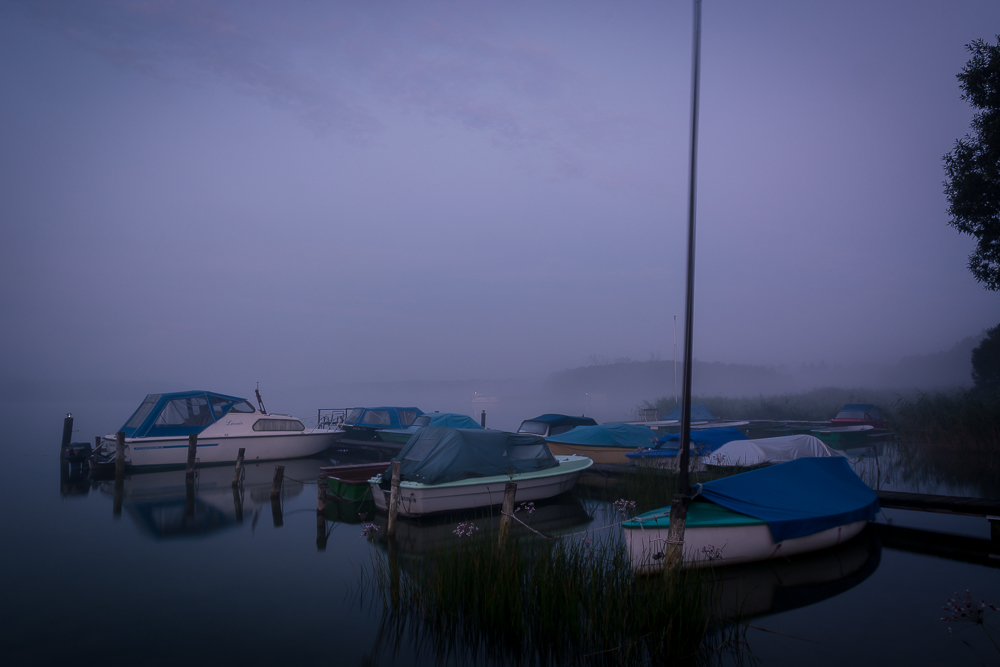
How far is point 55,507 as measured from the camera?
50.6ft

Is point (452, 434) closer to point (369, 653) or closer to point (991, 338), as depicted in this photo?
point (369, 653)

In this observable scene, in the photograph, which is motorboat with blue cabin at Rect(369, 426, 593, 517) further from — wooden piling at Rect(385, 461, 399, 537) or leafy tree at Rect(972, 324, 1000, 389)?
leafy tree at Rect(972, 324, 1000, 389)

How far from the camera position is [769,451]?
14180 millimetres

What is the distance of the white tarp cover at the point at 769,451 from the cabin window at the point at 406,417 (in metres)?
16.1

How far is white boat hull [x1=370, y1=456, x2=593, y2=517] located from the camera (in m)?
11.3

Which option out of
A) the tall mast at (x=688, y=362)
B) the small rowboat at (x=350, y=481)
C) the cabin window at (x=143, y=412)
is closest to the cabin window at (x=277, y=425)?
the cabin window at (x=143, y=412)

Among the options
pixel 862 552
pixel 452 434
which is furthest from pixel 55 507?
pixel 862 552

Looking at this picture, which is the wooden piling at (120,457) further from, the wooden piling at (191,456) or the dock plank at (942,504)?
the dock plank at (942,504)

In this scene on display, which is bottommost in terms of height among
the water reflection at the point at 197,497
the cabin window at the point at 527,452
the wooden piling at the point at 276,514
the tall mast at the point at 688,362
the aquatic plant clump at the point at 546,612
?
the water reflection at the point at 197,497

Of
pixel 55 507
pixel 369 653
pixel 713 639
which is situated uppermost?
pixel 713 639

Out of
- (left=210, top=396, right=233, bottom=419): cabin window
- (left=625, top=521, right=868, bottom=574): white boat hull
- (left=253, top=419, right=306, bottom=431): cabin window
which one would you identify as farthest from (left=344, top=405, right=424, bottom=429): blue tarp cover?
(left=625, top=521, right=868, bottom=574): white boat hull

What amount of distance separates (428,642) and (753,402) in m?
47.1

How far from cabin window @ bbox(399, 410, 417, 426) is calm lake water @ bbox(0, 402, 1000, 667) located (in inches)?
477

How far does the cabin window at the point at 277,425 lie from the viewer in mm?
21984
